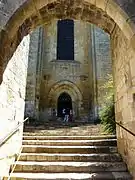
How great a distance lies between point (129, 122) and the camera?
351 cm

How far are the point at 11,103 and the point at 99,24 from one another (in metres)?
2.32

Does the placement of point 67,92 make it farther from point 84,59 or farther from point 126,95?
point 126,95

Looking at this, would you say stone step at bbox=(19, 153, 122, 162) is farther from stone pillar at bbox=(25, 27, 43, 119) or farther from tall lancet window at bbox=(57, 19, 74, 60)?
tall lancet window at bbox=(57, 19, 74, 60)

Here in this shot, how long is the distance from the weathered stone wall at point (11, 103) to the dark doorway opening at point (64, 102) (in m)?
9.44

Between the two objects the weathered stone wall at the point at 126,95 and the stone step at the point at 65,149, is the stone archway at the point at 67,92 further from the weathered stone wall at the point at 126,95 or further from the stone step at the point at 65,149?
the weathered stone wall at the point at 126,95

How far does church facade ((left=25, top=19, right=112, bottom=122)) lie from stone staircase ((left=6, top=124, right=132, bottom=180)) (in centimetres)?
779

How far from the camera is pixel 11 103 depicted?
12.8ft

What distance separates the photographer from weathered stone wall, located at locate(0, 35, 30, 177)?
135 inches

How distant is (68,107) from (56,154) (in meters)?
9.98

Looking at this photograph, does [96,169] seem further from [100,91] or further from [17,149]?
[100,91]

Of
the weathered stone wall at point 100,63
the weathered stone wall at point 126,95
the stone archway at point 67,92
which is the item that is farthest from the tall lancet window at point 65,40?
the weathered stone wall at point 126,95

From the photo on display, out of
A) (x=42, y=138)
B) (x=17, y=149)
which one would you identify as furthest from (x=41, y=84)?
(x=17, y=149)

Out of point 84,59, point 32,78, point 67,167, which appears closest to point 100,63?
point 84,59

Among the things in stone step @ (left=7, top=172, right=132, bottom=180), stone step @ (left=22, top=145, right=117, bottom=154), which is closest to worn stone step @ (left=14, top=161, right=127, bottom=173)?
stone step @ (left=7, top=172, right=132, bottom=180)
